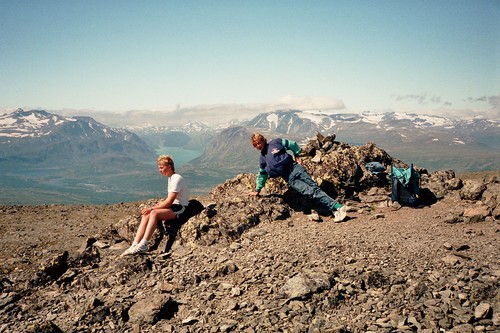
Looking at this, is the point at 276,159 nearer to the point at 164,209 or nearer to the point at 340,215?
the point at 340,215

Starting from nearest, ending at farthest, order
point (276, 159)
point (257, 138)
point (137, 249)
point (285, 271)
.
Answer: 1. point (285, 271)
2. point (137, 249)
3. point (276, 159)
4. point (257, 138)

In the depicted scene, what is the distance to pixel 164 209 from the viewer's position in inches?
451

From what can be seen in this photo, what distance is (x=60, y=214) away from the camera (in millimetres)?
23156

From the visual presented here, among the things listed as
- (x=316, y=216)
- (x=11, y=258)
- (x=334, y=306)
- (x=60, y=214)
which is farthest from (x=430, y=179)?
(x=60, y=214)

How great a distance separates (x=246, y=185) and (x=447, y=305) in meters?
12.1

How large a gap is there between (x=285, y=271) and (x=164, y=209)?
522 cm

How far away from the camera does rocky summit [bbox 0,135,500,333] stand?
23.5 feet

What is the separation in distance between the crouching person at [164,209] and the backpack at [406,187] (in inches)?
385

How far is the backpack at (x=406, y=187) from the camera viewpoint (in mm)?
13938

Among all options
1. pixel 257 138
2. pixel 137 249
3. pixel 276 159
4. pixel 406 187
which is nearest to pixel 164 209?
pixel 137 249

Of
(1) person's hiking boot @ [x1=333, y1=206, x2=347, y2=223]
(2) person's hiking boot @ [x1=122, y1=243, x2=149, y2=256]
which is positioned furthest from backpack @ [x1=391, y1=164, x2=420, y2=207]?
(2) person's hiking boot @ [x1=122, y1=243, x2=149, y2=256]

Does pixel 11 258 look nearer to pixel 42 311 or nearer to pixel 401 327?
pixel 42 311

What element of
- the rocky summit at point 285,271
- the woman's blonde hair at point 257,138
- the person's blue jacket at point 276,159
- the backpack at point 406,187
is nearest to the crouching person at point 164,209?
the rocky summit at point 285,271

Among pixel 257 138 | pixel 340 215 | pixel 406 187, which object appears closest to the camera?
pixel 340 215
